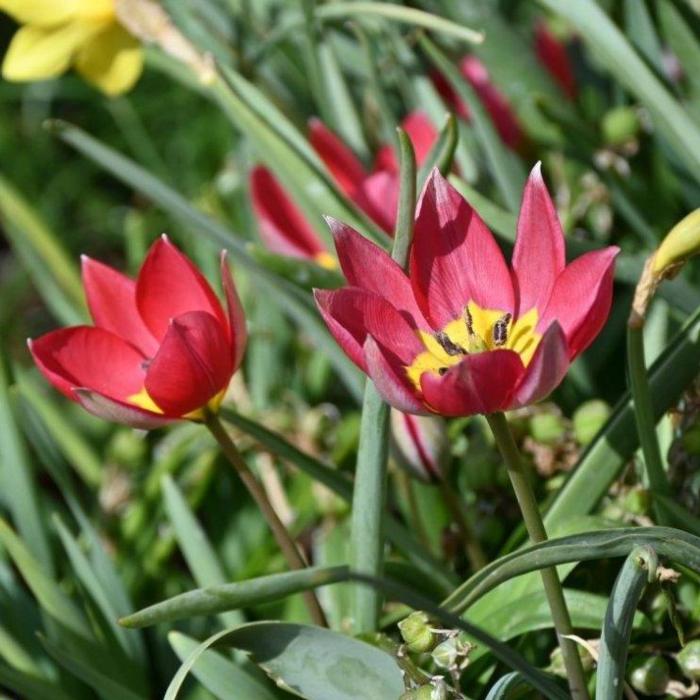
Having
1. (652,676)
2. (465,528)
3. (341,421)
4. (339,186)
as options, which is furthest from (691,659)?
(341,421)

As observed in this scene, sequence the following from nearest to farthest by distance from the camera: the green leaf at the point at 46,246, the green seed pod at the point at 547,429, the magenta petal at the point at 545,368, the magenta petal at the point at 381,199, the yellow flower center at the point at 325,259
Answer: the magenta petal at the point at 545,368 < the green seed pod at the point at 547,429 < the magenta petal at the point at 381,199 < the yellow flower center at the point at 325,259 < the green leaf at the point at 46,246

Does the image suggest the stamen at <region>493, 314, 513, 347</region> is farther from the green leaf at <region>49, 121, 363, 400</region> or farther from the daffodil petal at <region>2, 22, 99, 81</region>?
the daffodil petal at <region>2, 22, 99, 81</region>

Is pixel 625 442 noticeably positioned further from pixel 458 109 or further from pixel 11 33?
pixel 11 33

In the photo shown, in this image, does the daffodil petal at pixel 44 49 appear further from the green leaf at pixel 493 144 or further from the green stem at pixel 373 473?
the green stem at pixel 373 473

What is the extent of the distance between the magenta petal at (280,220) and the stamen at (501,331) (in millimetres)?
544

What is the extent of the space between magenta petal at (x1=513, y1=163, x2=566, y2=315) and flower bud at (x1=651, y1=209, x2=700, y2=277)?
62 millimetres

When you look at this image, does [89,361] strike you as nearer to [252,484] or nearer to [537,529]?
[252,484]

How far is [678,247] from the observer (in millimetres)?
708

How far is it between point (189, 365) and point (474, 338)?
18cm

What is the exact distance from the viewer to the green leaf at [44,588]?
0.99m

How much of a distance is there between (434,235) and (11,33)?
8.04 feet

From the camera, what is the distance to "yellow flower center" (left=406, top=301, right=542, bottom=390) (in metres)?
0.79

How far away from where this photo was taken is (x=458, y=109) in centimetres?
151

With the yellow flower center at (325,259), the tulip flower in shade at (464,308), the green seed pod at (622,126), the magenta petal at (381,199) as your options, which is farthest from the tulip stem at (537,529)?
the green seed pod at (622,126)
